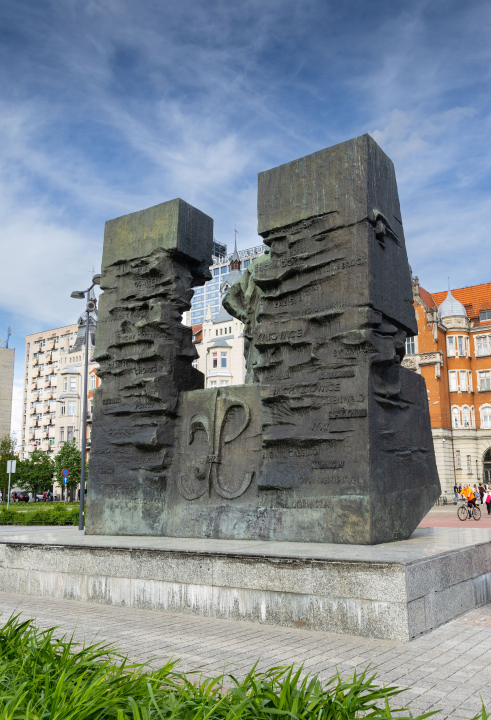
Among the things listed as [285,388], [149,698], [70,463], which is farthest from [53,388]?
[149,698]

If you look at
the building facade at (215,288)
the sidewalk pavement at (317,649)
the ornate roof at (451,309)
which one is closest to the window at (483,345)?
the ornate roof at (451,309)

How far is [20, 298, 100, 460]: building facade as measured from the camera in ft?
236

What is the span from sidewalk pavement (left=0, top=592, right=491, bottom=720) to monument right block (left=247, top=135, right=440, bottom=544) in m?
1.85

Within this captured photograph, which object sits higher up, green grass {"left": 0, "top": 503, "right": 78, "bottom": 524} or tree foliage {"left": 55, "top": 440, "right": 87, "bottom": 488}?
tree foliage {"left": 55, "top": 440, "right": 87, "bottom": 488}

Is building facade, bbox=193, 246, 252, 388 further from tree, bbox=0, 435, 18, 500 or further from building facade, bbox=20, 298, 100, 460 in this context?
building facade, bbox=20, 298, 100, 460

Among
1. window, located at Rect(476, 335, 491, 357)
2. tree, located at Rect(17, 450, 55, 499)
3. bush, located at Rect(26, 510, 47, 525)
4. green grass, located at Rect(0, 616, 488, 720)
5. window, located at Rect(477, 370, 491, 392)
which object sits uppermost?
window, located at Rect(476, 335, 491, 357)

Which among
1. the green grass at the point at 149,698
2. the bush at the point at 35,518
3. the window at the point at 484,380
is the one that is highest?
the window at the point at 484,380

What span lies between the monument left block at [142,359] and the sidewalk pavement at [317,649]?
2.96 m

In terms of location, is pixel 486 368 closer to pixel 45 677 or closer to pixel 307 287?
pixel 307 287

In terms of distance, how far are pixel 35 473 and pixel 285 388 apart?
1768 inches

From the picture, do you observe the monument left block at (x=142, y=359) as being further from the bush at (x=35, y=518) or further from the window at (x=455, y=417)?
the window at (x=455, y=417)

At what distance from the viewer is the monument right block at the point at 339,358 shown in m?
7.91

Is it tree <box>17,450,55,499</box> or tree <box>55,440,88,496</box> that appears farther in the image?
tree <box>55,440,88,496</box>

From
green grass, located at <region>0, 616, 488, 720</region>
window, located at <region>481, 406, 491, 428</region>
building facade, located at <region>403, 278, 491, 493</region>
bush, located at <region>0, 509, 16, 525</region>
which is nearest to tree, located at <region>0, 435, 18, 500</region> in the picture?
bush, located at <region>0, 509, 16, 525</region>
